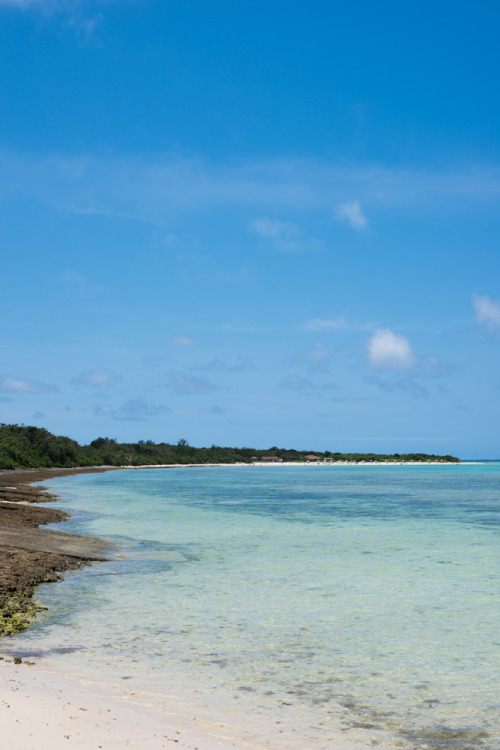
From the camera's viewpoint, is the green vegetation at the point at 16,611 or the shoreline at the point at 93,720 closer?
the shoreline at the point at 93,720

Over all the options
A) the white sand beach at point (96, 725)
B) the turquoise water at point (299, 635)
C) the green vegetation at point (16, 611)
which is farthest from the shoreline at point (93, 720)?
the green vegetation at point (16, 611)

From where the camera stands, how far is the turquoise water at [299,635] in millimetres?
8719

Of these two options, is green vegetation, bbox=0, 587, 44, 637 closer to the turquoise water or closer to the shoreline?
the turquoise water

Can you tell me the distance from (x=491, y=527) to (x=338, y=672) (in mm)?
28210

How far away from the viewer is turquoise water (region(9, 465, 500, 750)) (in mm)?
8719

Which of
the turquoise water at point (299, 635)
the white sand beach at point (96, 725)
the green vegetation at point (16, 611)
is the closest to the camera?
the white sand beach at point (96, 725)

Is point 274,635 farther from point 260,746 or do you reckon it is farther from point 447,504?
point 447,504

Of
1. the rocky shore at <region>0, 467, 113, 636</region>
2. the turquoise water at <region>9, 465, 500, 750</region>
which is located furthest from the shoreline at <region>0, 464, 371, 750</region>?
the rocky shore at <region>0, 467, 113, 636</region>

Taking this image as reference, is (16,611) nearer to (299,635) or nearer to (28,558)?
(299,635)

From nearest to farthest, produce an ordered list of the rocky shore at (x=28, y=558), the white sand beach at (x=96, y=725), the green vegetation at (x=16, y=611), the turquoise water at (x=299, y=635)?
the white sand beach at (x=96, y=725)
the turquoise water at (x=299, y=635)
the green vegetation at (x=16, y=611)
the rocky shore at (x=28, y=558)

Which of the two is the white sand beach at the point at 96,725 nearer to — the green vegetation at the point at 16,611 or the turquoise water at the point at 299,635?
the turquoise water at the point at 299,635

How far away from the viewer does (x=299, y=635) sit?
1286 centimetres

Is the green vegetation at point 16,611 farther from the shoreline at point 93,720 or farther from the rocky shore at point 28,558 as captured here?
the shoreline at point 93,720

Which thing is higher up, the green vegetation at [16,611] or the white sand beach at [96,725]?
the white sand beach at [96,725]
